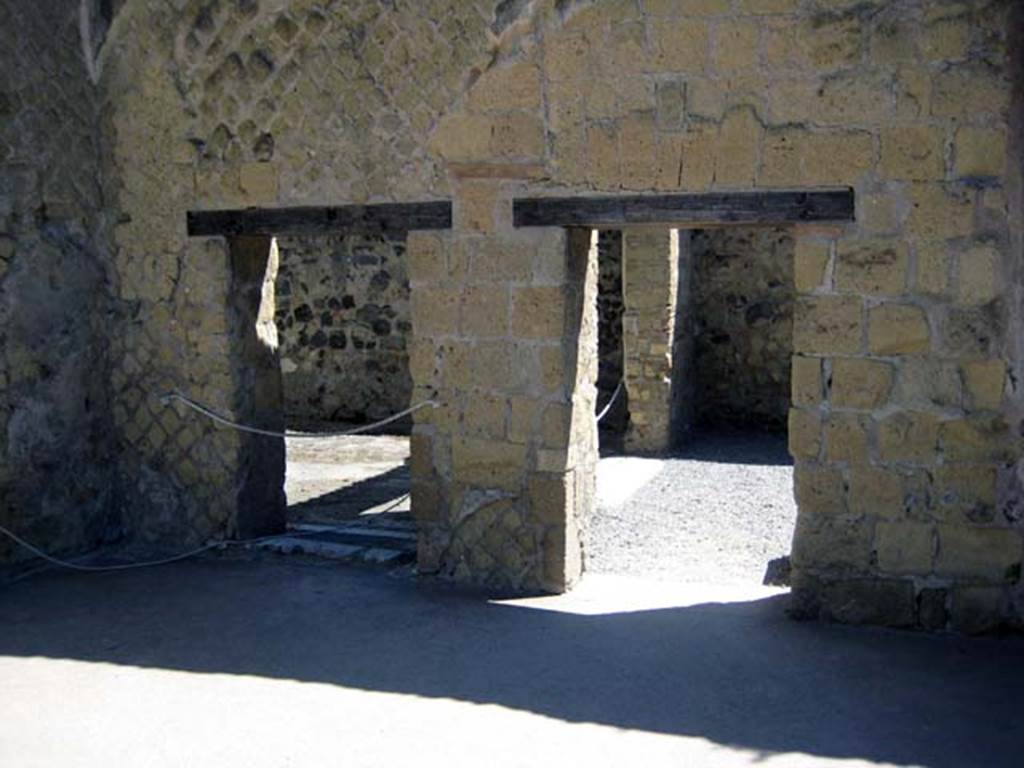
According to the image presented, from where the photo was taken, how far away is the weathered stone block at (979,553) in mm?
4848

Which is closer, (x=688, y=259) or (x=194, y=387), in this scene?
(x=194, y=387)

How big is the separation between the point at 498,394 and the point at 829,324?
167 centimetres

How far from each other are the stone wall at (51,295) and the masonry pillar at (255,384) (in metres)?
0.87

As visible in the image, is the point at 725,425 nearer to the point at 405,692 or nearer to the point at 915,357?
the point at 915,357

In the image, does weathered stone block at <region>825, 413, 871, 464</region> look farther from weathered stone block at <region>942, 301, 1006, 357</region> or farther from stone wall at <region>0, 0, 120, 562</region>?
stone wall at <region>0, 0, 120, 562</region>

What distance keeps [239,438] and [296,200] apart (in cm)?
143

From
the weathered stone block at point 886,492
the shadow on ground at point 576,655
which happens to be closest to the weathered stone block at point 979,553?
the weathered stone block at point 886,492

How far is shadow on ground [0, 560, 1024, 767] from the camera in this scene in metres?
4.02

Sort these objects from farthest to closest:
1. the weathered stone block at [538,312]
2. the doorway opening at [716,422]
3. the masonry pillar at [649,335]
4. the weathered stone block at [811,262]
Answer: the masonry pillar at [649,335] → the doorway opening at [716,422] → the weathered stone block at [538,312] → the weathered stone block at [811,262]

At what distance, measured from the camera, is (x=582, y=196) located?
5.36 metres

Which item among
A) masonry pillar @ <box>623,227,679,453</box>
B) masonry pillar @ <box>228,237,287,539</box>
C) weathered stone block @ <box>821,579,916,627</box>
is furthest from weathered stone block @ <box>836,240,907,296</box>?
masonry pillar @ <box>623,227,679,453</box>

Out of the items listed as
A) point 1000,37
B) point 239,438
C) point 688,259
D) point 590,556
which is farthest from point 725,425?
point 1000,37

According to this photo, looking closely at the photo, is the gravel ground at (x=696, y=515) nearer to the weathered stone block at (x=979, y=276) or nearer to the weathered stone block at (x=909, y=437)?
the weathered stone block at (x=909, y=437)

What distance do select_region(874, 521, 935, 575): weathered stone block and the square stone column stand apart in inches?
59.7
